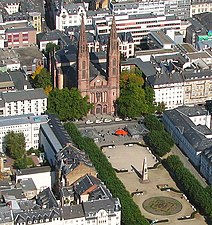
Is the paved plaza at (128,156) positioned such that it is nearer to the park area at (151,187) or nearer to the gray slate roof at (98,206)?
the park area at (151,187)

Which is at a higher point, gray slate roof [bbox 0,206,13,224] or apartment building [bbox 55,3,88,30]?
apartment building [bbox 55,3,88,30]

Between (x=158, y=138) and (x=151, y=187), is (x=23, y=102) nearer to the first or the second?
(x=158, y=138)

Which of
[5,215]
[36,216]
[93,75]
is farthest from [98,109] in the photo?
[5,215]

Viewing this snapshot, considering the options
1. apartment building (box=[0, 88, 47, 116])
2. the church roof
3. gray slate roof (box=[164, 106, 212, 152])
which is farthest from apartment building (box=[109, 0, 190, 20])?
gray slate roof (box=[164, 106, 212, 152])

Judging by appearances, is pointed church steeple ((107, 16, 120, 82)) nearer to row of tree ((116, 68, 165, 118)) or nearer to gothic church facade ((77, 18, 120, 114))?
gothic church facade ((77, 18, 120, 114))

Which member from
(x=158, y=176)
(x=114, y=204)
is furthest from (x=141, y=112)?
(x=114, y=204)

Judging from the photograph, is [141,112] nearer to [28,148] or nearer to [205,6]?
[28,148]
